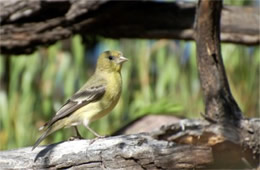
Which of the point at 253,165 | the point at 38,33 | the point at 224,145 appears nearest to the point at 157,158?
the point at 224,145

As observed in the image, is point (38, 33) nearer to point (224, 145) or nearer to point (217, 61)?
point (217, 61)

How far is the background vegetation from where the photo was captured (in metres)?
8.12

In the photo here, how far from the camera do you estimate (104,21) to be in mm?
6949

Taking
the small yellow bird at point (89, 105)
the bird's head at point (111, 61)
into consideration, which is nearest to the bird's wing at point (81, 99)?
the small yellow bird at point (89, 105)

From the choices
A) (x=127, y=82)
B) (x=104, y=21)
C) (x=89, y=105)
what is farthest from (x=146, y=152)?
(x=127, y=82)

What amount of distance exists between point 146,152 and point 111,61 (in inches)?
60.9

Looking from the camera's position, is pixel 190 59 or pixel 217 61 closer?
pixel 217 61

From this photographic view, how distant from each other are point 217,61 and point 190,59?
2.50 m

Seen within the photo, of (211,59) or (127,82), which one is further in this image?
(127,82)

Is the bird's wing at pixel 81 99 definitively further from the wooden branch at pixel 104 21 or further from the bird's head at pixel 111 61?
the wooden branch at pixel 104 21

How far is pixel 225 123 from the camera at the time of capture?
555 cm

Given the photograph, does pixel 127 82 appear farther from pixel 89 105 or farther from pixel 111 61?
pixel 89 105

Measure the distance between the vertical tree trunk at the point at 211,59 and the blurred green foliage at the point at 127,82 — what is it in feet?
7.23

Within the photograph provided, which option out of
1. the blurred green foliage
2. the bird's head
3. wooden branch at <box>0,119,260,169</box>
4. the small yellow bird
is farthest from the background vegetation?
wooden branch at <box>0,119,260,169</box>
